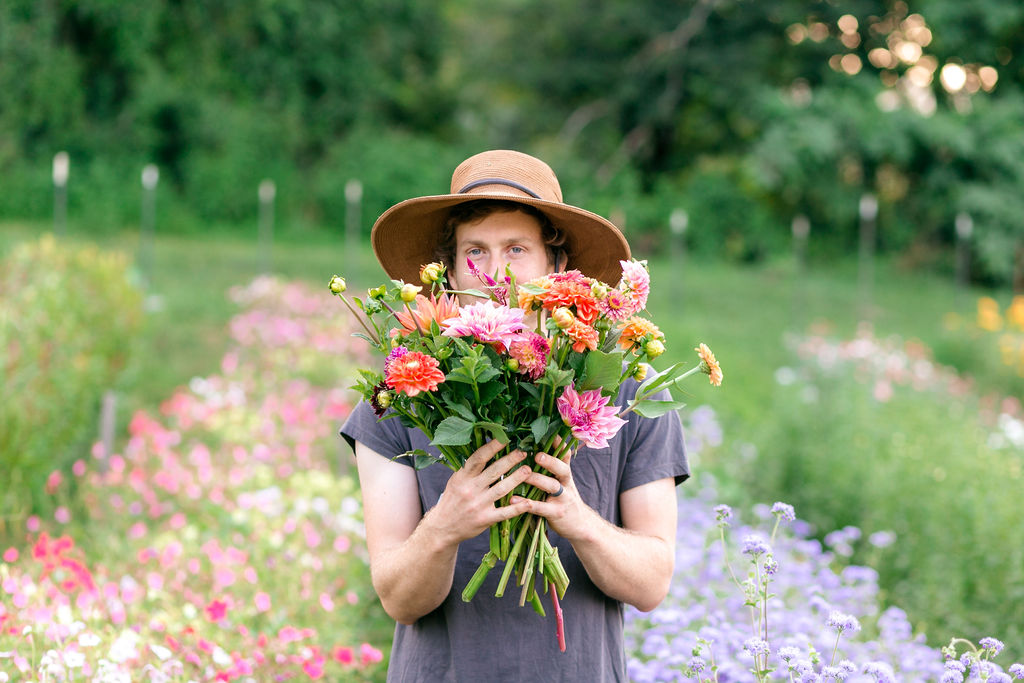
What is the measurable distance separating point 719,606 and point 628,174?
19.8 metres

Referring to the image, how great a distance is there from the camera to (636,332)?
5.23 feet

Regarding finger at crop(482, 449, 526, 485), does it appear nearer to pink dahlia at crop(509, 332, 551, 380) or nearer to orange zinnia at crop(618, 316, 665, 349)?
pink dahlia at crop(509, 332, 551, 380)

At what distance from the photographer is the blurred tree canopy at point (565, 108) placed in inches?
752

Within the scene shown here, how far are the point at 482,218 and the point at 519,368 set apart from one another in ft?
1.62

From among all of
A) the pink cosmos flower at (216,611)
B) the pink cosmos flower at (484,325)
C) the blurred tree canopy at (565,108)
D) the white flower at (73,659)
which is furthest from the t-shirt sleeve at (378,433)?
the blurred tree canopy at (565,108)

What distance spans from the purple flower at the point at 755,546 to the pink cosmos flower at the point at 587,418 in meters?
0.65

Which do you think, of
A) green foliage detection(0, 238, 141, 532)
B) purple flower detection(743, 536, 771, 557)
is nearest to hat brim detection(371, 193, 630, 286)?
purple flower detection(743, 536, 771, 557)

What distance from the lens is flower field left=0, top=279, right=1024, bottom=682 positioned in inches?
98.1

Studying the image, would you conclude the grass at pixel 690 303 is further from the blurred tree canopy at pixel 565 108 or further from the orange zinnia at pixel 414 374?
the orange zinnia at pixel 414 374

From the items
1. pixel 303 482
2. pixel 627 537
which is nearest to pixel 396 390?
pixel 627 537

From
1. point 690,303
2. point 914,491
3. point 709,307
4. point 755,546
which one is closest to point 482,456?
point 755,546

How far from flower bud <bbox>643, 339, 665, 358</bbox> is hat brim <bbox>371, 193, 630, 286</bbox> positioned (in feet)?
1.28

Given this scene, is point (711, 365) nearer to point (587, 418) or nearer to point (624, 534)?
point (587, 418)

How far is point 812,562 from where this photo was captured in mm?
4211
